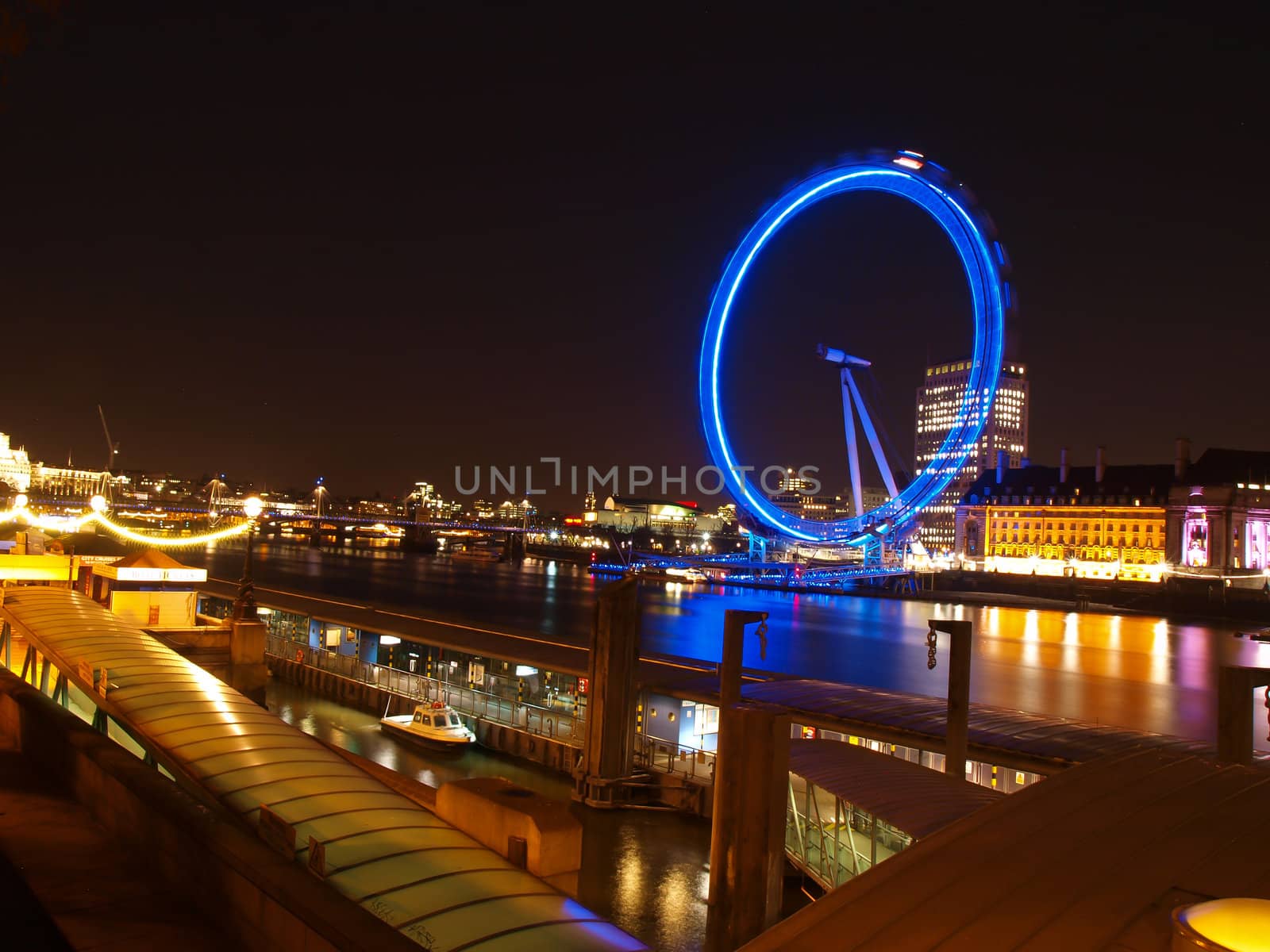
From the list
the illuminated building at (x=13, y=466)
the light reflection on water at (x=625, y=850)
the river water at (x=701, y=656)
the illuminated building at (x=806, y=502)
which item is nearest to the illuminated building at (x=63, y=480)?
the illuminated building at (x=13, y=466)

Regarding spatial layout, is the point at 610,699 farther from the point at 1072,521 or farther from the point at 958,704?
the point at 1072,521

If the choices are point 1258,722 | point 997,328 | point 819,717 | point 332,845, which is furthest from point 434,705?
point 997,328

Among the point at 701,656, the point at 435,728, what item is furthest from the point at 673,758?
the point at 701,656

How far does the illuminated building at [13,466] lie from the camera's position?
140000 mm

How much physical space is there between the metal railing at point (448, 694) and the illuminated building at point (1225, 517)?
220 feet

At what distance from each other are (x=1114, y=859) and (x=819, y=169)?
42.7 metres

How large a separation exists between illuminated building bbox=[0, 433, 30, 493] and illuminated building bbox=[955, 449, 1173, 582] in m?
130

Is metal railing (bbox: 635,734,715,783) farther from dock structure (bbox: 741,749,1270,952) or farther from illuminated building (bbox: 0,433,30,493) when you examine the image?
illuminated building (bbox: 0,433,30,493)

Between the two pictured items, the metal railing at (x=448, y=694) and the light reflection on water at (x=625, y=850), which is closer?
the light reflection on water at (x=625, y=850)

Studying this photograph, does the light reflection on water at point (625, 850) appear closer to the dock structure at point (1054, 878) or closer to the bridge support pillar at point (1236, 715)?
the dock structure at point (1054, 878)

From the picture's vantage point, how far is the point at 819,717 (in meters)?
11.7

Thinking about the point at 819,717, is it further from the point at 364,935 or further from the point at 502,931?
the point at 364,935

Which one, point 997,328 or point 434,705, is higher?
point 997,328

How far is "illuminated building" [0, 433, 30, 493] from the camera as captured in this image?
140 m
